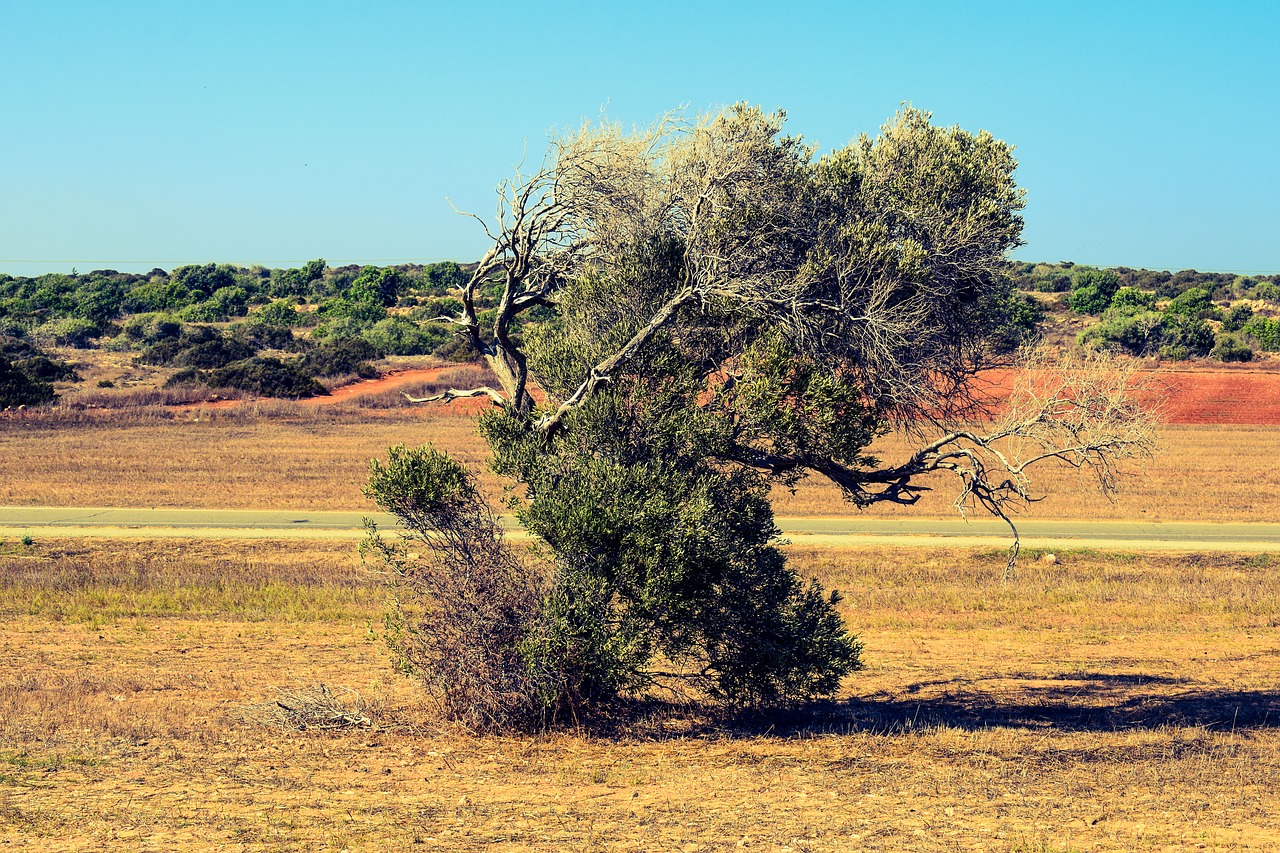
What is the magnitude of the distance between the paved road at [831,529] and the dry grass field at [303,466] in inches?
45.2

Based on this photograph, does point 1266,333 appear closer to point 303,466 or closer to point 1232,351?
point 1232,351

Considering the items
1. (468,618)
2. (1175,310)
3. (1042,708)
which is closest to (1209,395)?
(1175,310)

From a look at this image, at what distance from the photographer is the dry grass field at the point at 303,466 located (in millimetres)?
29238

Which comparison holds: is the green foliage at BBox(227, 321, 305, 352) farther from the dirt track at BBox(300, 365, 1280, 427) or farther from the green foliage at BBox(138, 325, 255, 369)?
the dirt track at BBox(300, 365, 1280, 427)

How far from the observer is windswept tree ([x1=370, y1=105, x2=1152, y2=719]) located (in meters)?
10.8

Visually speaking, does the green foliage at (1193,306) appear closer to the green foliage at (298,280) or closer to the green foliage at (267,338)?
the green foliage at (267,338)

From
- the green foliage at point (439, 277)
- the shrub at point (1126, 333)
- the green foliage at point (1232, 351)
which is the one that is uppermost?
the green foliage at point (439, 277)

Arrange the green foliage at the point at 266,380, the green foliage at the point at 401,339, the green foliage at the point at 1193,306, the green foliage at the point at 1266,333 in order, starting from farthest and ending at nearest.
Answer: the green foliage at the point at 1193,306 → the green foliage at the point at 401,339 → the green foliage at the point at 1266,333 → the green foliage at the point at 266,380

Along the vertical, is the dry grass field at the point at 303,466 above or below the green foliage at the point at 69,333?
below

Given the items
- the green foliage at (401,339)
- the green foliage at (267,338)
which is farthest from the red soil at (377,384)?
the green foliage at (267,338)

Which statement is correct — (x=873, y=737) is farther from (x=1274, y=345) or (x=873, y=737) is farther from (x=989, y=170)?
(x=1274, y=345)

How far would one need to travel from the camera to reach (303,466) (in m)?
34.2

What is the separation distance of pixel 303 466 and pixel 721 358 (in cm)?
2526

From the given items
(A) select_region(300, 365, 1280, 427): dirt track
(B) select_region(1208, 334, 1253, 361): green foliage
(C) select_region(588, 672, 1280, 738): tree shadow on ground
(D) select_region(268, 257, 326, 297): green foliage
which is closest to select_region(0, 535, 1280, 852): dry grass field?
(C) select_region(588, 672, 1280, 738): tree shadow on ground
